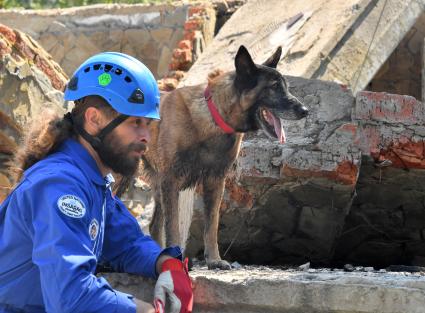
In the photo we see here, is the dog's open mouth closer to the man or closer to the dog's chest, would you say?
the dog's chest

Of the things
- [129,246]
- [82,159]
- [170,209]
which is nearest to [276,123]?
[170,209]

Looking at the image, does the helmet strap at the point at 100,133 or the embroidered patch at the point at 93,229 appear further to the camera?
the helmet strap at the point at 100,133

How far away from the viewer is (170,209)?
553 cm

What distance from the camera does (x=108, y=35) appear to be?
11984 mm

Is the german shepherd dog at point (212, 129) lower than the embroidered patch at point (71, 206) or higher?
higher

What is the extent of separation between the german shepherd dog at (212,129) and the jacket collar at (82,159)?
2.30 meters

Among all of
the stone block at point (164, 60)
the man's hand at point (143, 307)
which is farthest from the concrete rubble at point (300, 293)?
the stone block at point (164, 60)

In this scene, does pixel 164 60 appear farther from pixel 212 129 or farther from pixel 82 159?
pixel 82 159

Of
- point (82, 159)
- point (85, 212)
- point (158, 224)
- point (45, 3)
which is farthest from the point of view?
point (45, 3)

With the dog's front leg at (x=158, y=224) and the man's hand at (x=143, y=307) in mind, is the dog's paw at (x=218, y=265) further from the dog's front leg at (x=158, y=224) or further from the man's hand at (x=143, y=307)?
the man's hand at (x=143, y=307)

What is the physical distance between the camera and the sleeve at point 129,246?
343 centimetres

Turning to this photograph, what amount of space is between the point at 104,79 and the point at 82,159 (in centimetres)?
31

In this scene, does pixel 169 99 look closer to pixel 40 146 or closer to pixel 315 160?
pixel 315 160

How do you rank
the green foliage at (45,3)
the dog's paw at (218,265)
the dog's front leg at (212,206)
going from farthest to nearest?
1. the green foliage at (45,3)
2. the dog's front leg at (212,206)
3. the dog's paw at (218,265)
